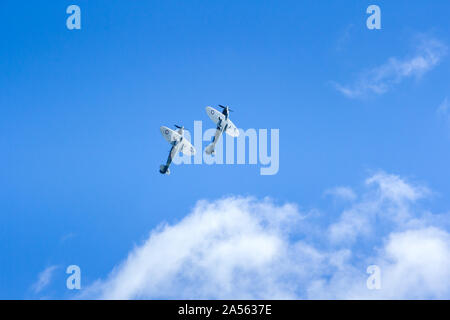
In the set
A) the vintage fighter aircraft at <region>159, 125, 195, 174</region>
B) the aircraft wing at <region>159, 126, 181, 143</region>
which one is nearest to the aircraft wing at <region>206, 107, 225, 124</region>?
the vintage fighter aircraft at <region>159, 125, 195, 174</region>

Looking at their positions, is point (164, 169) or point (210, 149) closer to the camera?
point (164, 169)

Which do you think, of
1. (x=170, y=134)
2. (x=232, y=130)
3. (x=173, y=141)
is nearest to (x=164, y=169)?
(x=173, y=141)

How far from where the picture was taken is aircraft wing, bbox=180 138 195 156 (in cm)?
12450

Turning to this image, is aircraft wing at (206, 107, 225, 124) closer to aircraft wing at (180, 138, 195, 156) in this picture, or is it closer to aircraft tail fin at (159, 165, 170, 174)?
aircraft wing at (180, 138, 195, 156)

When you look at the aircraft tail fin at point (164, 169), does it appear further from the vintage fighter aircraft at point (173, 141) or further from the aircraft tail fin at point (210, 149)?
the aircraft tail fin at point (210, 149)

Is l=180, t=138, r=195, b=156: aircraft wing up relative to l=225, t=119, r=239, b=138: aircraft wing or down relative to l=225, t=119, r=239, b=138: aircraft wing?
down

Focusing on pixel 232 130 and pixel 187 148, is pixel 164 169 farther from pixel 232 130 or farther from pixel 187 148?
pixel 232 130

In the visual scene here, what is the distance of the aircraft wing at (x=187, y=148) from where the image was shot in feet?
408

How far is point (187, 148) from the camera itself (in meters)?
126

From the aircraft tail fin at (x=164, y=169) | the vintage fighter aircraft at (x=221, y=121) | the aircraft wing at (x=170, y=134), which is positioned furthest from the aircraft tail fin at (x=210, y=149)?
the aircraft tail fin at (x=164, y=169)
